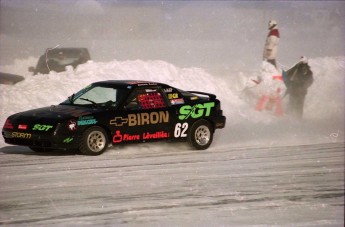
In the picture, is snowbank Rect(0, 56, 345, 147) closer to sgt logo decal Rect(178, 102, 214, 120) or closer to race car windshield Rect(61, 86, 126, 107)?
sgt logo decal Rect(178, 102, 214, 120)

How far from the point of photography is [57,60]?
78.4 ft

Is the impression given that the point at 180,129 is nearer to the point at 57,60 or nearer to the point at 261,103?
the point at 261,103

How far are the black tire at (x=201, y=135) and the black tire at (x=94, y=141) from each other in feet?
5.73

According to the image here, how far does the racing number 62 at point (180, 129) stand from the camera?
44.0ft

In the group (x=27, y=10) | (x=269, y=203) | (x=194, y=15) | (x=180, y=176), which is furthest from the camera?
(x=194, y=15)

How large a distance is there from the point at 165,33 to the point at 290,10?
588 cm

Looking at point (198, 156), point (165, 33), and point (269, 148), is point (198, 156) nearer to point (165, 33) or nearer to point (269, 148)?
point (269, 148)

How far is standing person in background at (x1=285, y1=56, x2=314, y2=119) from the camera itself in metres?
19.9

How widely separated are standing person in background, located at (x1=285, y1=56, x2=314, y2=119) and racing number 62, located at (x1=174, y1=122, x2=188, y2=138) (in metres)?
6.83

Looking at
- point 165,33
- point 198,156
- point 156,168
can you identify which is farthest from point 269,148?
point 165,33

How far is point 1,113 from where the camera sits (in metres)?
17.1

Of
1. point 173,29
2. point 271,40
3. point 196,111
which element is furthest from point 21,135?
point 173,29

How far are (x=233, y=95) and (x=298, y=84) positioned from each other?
235cm

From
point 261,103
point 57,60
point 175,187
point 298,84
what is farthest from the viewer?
point 57,60
